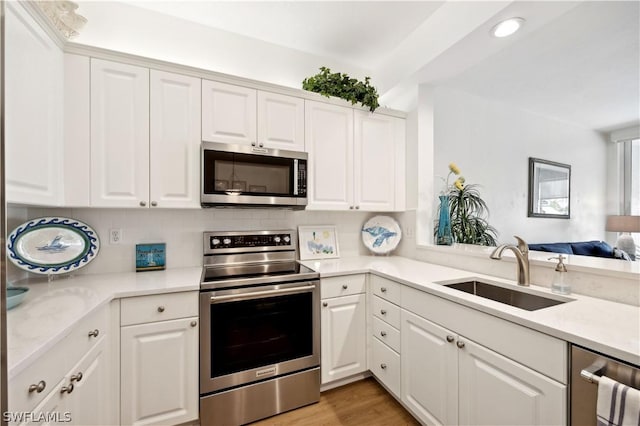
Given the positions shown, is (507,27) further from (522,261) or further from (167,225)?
(167,225)

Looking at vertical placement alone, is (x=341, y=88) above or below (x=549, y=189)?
above

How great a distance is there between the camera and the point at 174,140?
1.74m

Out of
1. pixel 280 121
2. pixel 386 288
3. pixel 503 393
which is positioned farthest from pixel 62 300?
pixel 503 393

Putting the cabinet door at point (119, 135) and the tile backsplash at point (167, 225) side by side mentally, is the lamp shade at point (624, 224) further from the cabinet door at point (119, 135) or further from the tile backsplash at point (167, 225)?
the cabinet door at point (119, 135)

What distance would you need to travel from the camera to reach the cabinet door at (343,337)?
1.83m

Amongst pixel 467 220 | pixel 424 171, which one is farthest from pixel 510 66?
pixel 467 220

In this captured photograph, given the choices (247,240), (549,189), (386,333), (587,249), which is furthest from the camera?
(549,189)

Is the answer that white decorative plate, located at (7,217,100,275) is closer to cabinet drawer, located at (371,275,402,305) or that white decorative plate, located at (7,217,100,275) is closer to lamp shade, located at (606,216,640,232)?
cabinet drawer, located at (371,275,402,305)

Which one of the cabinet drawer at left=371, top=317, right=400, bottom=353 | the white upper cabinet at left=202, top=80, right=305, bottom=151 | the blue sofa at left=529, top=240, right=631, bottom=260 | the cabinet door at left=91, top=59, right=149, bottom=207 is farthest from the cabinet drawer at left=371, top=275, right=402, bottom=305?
the blue sofa at left=529, top=240, right=631, bottom=260

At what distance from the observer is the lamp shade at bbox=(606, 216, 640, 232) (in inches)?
142

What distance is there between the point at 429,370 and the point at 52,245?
224 cm

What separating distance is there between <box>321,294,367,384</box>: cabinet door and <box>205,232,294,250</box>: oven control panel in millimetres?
661

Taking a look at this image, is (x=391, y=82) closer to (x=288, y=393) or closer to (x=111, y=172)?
(x=111, y=172)

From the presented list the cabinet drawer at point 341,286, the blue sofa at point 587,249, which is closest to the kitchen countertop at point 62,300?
A: the cabinet drawer at point 341,286
